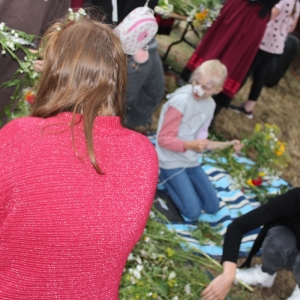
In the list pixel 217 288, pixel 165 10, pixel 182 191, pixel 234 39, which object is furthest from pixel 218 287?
pixel 165 10

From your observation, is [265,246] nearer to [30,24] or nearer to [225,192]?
[225,192]

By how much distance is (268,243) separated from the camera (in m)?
2.25

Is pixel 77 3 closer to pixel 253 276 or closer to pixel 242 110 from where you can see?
pixel 253 276

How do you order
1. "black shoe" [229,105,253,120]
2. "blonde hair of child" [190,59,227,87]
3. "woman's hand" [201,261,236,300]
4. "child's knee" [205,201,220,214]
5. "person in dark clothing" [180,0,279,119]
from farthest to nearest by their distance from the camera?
"black shoe" [229,105,253,120], "person in dark clothing" [180,0,279,119], "child's knee" [205,201,220,214], "blonde hair of child" [190,59,227,87], "woman's hand" [201,261,236,300]

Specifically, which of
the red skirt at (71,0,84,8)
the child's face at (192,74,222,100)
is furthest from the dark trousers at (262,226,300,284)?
the red skirt at (71,0,84,8)

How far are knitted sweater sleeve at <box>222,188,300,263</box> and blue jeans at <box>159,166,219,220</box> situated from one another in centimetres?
88

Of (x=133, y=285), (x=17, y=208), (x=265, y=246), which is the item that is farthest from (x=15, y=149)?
(x=265, y=246)

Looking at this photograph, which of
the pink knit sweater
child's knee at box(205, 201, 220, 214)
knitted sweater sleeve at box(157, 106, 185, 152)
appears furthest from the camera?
child's knee at box(205, 201, 220, 214)

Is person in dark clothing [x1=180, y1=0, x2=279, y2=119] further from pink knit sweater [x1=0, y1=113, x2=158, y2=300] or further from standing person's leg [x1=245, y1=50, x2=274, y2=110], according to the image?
pink knit sweater [x1=0, y1=113, x2=158, y2=300]

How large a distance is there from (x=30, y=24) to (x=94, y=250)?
3.89 ft

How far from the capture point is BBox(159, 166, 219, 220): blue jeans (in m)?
2.83

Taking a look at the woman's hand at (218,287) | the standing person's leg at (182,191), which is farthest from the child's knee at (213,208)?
the woman's hand at (218,287)

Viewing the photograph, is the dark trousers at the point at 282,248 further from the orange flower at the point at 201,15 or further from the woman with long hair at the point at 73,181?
the orange flower at the point at 201,15

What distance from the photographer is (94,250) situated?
1.03 meters
